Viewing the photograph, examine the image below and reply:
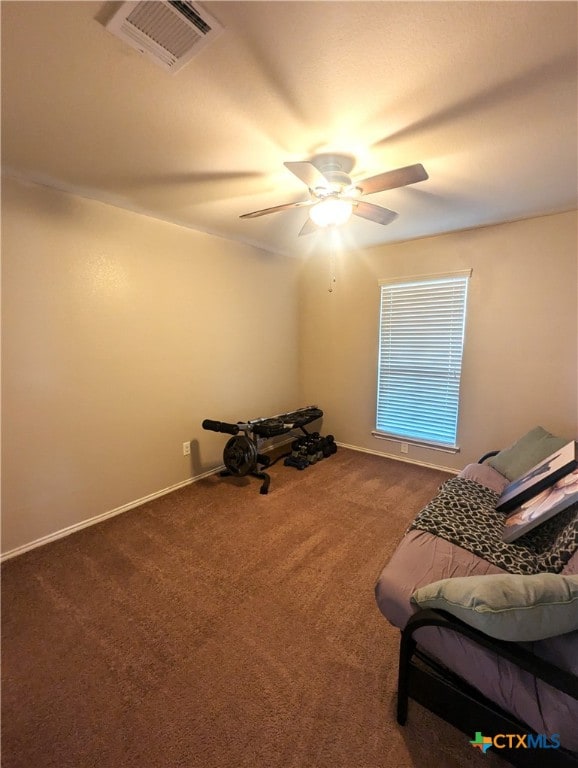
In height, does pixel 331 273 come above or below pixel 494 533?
above

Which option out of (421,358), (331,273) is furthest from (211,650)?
(331,273)

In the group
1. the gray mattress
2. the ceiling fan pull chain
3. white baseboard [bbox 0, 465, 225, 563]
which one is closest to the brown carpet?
white baseboard [bbox 0, 465, 225, 563]

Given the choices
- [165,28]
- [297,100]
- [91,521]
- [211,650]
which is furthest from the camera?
A: [91,521]

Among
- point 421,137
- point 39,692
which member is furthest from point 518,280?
point 39,692

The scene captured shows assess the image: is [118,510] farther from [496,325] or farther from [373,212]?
[496,325]

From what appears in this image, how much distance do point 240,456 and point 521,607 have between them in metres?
2.54

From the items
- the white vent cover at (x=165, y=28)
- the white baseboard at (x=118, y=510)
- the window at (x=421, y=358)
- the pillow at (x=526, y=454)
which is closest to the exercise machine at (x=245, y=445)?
the white baseboard at (x=118, y=510)

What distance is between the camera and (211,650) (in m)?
1.59

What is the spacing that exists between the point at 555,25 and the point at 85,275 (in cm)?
285

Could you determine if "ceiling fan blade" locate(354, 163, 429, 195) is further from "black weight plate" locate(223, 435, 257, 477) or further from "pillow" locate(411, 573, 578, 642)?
"black weight plate" locate(223, 435, 257, 477)

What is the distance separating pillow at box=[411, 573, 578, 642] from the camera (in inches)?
38.4

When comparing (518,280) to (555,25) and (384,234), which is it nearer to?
(384,234)

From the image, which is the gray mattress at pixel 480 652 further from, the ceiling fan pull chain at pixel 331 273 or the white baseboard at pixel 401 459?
the ceiling fan pull chain at pixel 331 273

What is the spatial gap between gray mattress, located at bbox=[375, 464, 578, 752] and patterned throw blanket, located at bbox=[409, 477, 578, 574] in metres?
0.07
